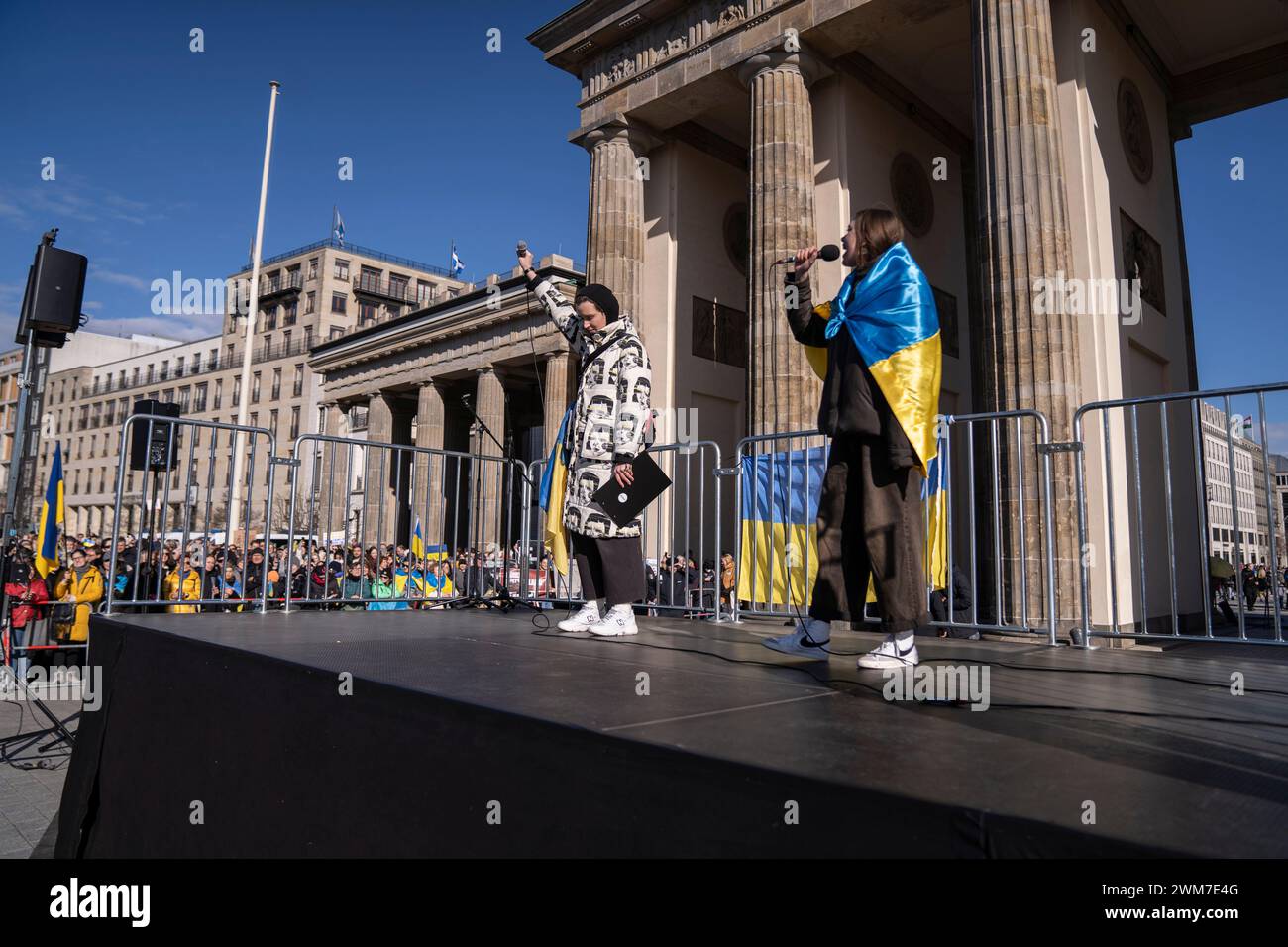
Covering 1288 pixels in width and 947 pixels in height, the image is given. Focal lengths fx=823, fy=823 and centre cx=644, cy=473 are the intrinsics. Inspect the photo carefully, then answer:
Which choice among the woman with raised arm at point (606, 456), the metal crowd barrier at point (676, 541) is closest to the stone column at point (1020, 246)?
the metal crowd barrier at point (676, 541)

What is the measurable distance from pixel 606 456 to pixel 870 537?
1.80 m

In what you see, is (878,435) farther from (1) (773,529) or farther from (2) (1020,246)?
(2) (1020,246)

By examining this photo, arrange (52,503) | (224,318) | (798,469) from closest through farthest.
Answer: (798,469) < (52,503) < (224,318)

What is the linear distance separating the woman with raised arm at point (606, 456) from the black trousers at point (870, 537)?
1.34m

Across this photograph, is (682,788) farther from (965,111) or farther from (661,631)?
(965,111)

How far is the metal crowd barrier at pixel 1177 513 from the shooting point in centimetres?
454

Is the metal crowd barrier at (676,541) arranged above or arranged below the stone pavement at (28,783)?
above

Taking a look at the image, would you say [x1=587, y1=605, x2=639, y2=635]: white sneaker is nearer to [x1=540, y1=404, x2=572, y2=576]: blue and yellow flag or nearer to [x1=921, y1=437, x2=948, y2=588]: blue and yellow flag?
[x1=540, y1=404, x2=572, y2=576]: blue and yellow flag

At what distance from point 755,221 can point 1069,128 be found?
4.53 meters

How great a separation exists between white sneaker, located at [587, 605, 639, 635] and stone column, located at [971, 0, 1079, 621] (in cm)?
611

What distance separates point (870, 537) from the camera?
333 centimetres

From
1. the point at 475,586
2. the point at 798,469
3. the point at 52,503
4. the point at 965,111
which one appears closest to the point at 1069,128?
the point at 965,111

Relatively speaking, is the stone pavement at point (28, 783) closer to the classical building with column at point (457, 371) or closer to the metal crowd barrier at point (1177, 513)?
the metal crowd barrier at point (1177, 513)
